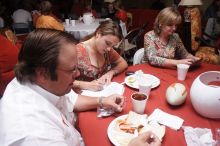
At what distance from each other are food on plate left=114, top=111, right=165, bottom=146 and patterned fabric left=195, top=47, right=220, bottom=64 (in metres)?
2.31

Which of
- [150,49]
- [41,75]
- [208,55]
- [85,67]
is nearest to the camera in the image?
[41,75]

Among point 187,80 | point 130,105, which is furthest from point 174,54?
point 130,105

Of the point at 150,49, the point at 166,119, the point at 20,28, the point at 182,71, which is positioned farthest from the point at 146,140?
the point at 20,28

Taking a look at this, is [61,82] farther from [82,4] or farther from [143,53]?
[82,4]

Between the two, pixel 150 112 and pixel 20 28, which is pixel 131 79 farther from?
pixel 20 28

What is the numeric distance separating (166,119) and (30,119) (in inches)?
26.4

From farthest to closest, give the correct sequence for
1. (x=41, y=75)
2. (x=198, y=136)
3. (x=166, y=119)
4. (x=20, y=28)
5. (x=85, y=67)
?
(x=20, y=28), (x=85, y=67), (x=166, y=119), (x=198, y=136), (x=41, y=75)

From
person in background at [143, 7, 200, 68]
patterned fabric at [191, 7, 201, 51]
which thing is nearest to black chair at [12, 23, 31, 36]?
patterned fabric at [191, 7, 201, 51]

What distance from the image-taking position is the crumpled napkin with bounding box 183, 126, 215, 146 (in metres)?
1.00

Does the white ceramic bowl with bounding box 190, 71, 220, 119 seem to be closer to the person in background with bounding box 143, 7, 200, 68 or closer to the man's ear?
the man's ear

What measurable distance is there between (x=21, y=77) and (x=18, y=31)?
173 inches

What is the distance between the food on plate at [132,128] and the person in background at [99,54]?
51cm

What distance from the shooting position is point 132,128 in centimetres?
108

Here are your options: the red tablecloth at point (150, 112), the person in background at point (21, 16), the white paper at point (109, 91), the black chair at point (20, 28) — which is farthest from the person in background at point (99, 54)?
the person in background at point (21, 16)
